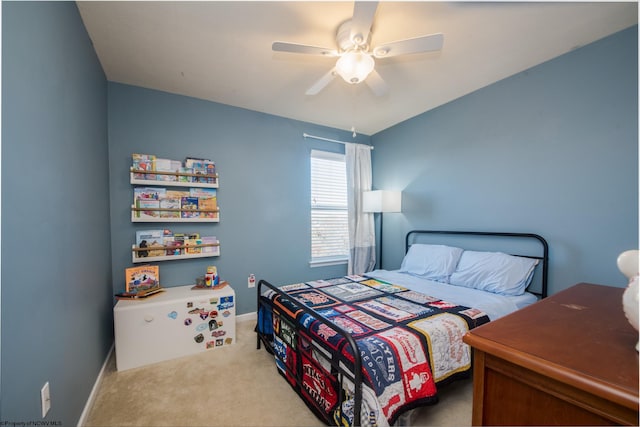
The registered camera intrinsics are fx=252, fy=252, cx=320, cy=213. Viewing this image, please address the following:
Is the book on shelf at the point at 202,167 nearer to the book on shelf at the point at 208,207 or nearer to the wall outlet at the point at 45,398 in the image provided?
the book on shelf at the point at 208,207

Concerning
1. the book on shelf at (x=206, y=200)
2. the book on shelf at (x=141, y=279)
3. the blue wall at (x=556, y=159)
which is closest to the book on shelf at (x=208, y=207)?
the book on shelf at (x=206, y=200)

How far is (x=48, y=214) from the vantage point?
1.19m

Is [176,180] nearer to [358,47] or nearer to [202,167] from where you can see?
[202,167]

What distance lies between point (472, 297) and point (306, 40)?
2476 mm

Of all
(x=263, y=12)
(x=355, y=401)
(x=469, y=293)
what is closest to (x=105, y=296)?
(x=355, y=401)

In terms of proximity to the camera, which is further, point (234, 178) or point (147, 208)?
point (234, 178)

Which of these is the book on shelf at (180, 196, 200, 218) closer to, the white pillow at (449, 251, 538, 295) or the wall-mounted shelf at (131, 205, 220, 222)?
the wall-mounted shelf at (131, 205, 220, 222)

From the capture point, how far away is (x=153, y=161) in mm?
2574

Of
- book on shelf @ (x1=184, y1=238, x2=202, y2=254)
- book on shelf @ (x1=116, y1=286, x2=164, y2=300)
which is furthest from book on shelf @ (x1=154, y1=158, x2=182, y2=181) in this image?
book on shelf @ (x1=116, y1=286, x2=164, y2=300)

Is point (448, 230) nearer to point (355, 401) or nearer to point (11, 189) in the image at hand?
point (355, 401)

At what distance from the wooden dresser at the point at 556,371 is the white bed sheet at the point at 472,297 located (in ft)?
3.48

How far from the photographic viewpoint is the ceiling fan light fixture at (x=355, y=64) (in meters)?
1.69

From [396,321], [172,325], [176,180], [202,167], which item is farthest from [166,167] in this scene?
[396,321]

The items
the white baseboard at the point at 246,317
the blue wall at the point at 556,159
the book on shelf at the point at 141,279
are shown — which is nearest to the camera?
the blue wall at the point at 556,159
